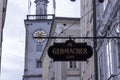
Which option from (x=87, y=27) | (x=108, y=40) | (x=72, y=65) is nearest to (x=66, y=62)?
(x=72, y=65)

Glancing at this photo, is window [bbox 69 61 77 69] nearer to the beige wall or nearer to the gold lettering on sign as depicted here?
the beige wall

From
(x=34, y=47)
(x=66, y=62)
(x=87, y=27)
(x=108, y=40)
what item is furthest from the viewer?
(x=34, y=47)

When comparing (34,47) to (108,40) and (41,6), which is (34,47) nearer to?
(41,6)

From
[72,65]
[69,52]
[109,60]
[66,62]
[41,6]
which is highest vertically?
[41,6]

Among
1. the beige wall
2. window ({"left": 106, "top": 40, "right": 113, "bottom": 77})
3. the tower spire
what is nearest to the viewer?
window ({"left": 106, "top": 40, "right": 113, "bottom": 77})

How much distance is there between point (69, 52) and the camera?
15.4 meters

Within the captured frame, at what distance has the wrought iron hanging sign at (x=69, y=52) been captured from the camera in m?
15.4

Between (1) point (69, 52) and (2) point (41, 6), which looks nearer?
(1) point (69, 52)

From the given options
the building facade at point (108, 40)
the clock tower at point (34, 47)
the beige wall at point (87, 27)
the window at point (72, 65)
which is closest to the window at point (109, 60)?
the building facade at point (108, 40)

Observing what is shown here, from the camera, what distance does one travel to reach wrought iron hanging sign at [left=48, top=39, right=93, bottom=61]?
50.4 feet

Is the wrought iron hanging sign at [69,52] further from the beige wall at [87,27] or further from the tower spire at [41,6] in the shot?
the tower spire at [41,6]

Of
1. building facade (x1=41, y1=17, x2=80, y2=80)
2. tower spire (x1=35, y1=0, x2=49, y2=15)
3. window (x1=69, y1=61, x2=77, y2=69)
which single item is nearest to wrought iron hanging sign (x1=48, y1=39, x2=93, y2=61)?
building facade (x1=41, y1=17, x2=80, y2=80)

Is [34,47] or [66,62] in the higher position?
[34,47]

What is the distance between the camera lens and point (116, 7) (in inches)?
970
